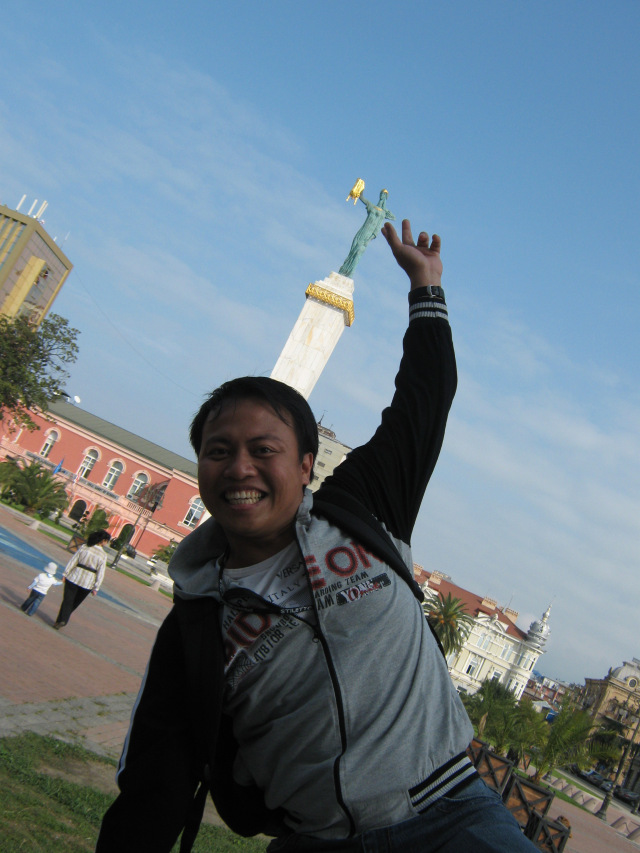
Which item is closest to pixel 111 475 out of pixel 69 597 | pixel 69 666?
pixel 69 597

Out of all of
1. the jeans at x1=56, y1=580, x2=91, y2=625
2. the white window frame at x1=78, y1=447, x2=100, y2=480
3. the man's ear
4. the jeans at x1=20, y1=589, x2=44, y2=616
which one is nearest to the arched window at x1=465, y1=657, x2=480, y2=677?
the white window frame at x1=78, y1=447, x2=100, y2=480

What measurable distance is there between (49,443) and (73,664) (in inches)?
1661

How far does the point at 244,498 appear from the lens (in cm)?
193

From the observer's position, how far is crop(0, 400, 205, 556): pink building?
45000 millimetres

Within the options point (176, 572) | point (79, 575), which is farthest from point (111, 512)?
point (176, 572)

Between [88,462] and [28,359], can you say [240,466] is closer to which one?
[28,359]

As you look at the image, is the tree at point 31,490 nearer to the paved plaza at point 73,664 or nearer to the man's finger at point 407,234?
the paved plaza at point 73,664

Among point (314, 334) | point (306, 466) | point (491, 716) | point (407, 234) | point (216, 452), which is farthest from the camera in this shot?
point (491, 716)

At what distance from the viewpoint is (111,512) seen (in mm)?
45812

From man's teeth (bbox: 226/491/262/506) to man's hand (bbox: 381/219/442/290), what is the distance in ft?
3.09

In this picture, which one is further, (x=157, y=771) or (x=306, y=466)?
(x=306, y=466)

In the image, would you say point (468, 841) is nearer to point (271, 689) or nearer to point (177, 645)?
point (271, 689)

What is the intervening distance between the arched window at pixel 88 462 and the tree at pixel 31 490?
15439mm

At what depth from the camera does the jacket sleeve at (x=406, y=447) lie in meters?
2.15
